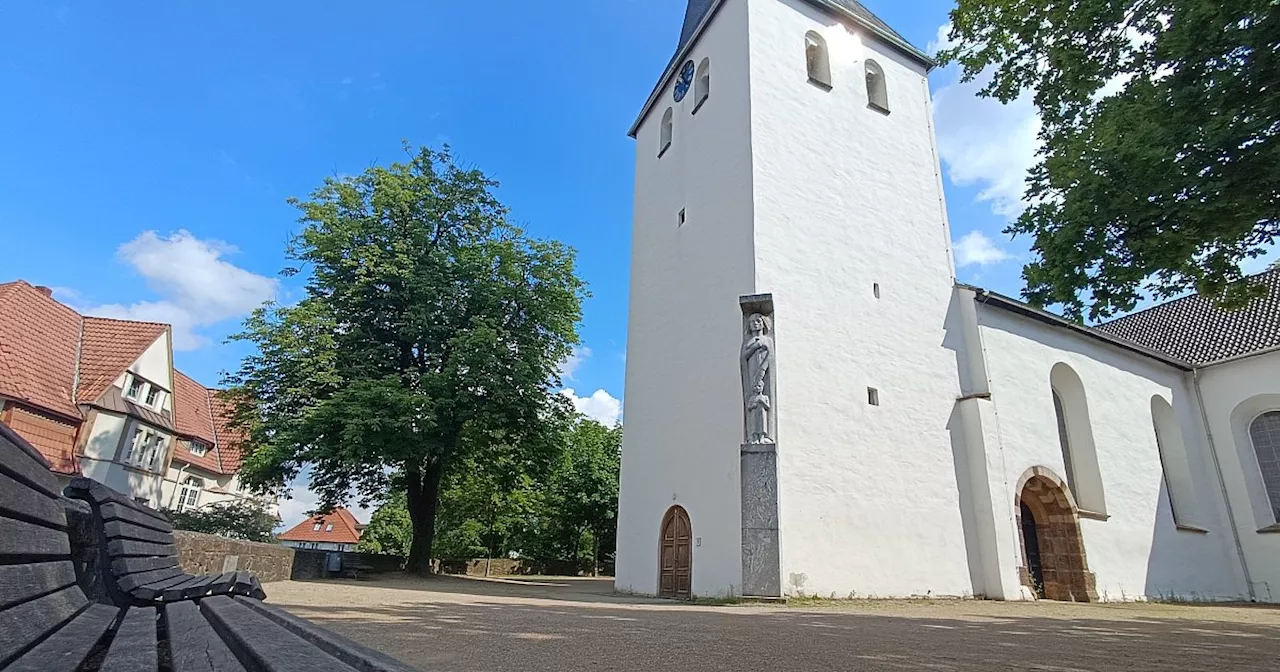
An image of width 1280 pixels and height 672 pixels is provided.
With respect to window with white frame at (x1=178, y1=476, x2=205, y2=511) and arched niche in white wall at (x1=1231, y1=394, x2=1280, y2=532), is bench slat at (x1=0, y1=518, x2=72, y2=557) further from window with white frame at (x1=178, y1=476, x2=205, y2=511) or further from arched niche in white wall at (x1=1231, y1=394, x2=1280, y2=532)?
window with white frame at (x1=178, y1=476, x2=205, y2=511)

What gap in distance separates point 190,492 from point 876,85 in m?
30.9

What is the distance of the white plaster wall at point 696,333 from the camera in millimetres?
12469

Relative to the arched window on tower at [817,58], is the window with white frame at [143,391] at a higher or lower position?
lower

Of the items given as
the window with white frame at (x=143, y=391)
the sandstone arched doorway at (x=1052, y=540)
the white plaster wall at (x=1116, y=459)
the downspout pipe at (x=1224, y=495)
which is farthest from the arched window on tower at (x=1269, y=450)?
the window with white frame at (x=143, y=391)

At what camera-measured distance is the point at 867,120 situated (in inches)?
675

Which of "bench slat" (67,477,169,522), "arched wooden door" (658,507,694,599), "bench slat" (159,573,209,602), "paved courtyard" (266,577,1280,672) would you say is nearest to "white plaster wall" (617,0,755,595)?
"arched wooden door" (658,507,694,599)

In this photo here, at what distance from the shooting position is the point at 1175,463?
1959cm

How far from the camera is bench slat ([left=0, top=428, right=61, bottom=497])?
1.77m

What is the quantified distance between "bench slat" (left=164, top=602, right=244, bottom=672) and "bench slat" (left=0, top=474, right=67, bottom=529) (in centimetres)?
56

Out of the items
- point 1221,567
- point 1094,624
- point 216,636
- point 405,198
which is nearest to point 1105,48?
point 1094,624

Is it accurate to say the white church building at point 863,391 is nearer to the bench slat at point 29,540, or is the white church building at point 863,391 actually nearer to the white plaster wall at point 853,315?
the white plaster wall at point 853,315

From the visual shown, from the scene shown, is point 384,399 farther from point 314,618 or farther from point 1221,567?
point 1221,567

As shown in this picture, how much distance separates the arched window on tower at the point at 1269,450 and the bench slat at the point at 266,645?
1030 inches

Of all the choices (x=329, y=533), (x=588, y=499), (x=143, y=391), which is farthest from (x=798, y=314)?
(x=329, y=533)
